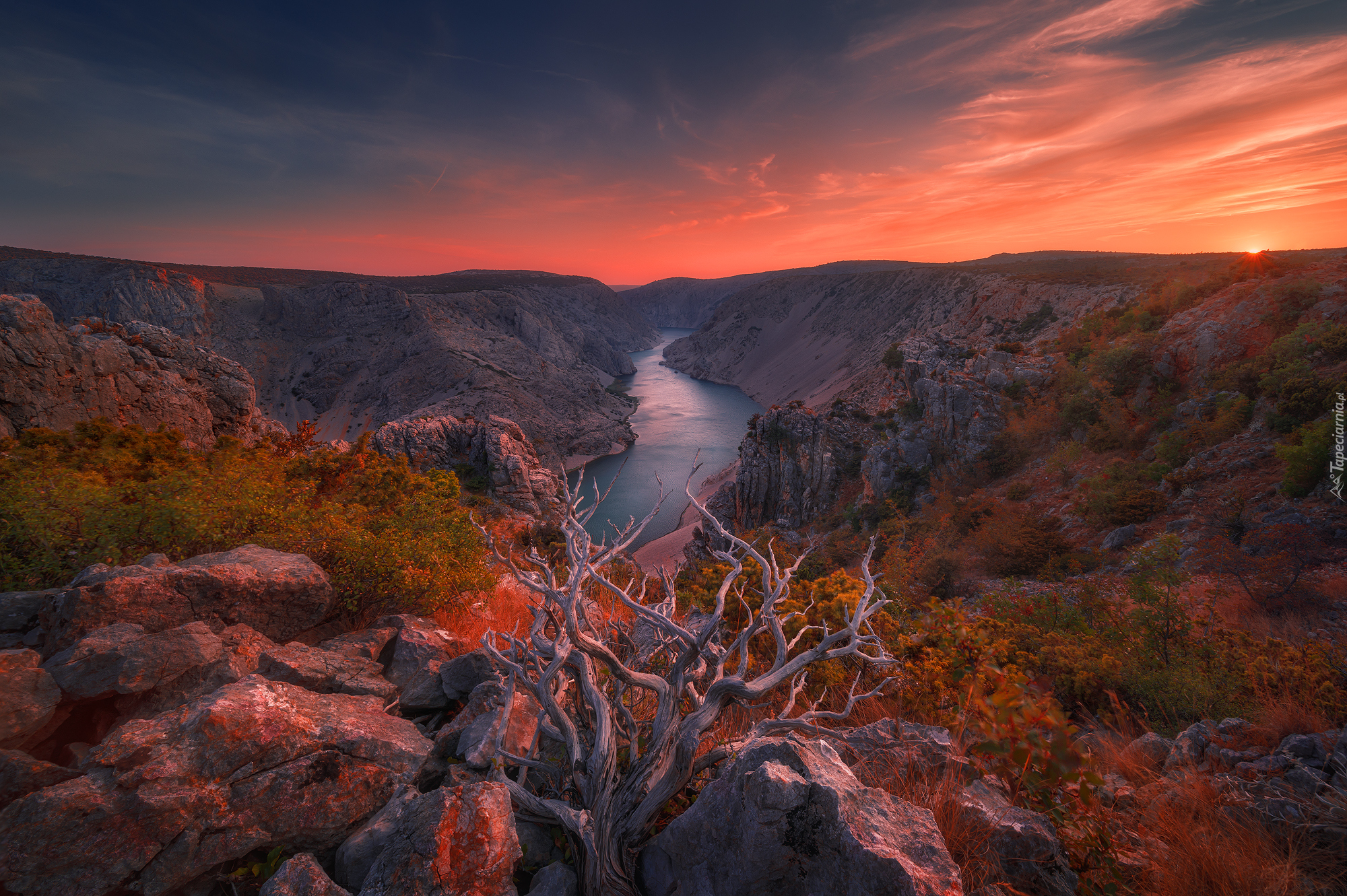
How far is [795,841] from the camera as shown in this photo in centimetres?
245

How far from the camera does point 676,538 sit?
128 feet

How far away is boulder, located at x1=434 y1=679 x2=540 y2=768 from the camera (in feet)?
11.7

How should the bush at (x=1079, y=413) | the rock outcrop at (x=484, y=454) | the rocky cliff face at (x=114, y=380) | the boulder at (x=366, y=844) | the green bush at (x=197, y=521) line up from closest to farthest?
the boulder at (x=366, y=844) < the green bush at (x=197, y=521) < the rocky cliff face at (x=114, y=380) < the bush at (x=1079, y=413) < the rock outcrop at (x=484, y=454)

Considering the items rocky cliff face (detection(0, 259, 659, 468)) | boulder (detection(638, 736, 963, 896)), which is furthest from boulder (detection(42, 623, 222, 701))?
rocky cliff face (detection(0, 259, 659, 468))

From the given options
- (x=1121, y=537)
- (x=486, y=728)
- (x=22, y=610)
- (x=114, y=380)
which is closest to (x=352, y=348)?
(x=114, y=380)

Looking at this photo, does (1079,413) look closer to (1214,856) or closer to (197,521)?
(1214,856)

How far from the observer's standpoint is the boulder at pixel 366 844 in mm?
2729

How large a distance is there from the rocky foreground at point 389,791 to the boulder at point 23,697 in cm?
1

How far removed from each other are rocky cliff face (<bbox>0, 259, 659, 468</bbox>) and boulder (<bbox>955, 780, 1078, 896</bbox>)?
5135cm

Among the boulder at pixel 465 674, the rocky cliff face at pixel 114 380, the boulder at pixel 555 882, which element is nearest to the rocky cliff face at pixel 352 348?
the rocky cliff face at pixel 114 380

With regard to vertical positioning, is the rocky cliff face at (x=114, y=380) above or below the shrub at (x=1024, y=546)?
above

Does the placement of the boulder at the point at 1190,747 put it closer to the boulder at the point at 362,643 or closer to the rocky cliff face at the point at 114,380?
the boulder at the point at 362,643

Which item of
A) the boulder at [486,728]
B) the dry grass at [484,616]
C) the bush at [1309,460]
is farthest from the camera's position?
the bush at [1309,460]

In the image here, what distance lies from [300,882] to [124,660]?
108 inches
